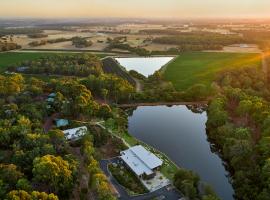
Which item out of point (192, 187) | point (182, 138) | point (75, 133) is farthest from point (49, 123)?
point (192, 187)

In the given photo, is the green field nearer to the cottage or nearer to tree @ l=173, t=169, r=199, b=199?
the cottage

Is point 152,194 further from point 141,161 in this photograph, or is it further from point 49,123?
point 49,123

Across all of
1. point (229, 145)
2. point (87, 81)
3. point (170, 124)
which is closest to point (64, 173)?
point (229, 145)

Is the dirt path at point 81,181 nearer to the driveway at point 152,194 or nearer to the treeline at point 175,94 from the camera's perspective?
the driveway at point 152,194

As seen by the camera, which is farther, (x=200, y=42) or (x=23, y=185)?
(x=200, y=42)

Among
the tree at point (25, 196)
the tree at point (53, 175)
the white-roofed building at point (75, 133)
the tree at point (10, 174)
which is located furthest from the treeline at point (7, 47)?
the tree at point (25, 196)

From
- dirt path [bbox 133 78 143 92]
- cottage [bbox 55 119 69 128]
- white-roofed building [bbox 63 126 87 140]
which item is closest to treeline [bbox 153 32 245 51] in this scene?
dirt path [bbox 133 78 143 92]
